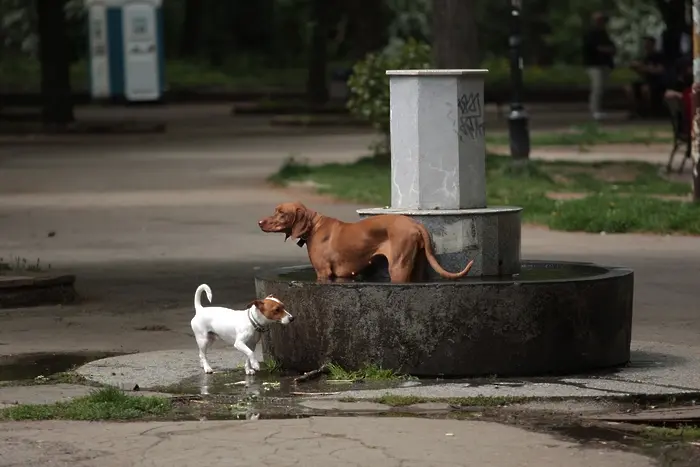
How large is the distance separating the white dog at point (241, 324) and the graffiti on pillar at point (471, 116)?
4.84 ft

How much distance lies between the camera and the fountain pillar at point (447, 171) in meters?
9.73

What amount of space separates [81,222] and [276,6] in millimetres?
43616

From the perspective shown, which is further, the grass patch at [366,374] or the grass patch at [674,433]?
the grass patch at [366,374]

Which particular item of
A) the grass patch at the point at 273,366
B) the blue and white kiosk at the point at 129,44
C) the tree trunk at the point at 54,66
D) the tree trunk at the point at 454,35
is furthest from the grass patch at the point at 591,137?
the grass patch at the point at 273,366

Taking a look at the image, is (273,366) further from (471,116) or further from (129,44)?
(129,44)

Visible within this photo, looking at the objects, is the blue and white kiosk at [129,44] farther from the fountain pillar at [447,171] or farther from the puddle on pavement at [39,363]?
the fountain pillar at [447,171]

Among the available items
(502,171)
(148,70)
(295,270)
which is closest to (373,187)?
(502,171)

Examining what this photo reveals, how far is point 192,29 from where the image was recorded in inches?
2448

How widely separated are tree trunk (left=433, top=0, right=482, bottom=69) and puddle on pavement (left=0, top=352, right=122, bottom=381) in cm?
1352

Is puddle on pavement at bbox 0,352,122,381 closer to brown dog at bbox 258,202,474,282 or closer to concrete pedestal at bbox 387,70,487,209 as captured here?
brown dog at bbox 258,202,474,282

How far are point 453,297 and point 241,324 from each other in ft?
3.98

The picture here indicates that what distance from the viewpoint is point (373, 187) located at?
70.9 feet

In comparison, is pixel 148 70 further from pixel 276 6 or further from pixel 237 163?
pixel 237 163

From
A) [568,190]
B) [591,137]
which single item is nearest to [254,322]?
[568,190]
